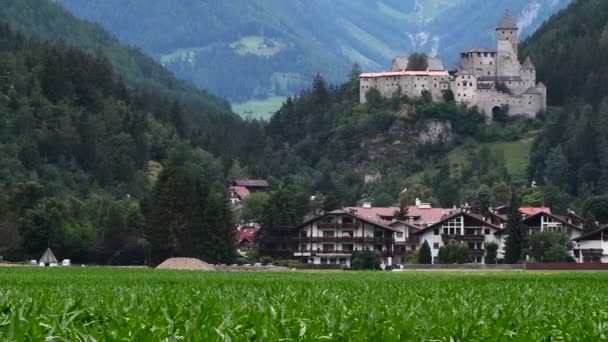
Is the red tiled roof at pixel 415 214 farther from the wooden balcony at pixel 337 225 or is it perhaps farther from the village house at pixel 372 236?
the wooden balcony at pixel 337 225

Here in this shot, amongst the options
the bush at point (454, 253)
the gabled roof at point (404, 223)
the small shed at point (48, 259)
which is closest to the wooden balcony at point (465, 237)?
the gabled roof at point (404, 223)

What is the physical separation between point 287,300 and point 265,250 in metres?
114

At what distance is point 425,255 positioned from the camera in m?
130

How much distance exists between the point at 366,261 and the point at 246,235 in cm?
3545

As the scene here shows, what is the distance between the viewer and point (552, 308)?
88.3 feet

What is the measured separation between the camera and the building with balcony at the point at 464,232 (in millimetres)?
140250

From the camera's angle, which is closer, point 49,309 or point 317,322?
point 317,322

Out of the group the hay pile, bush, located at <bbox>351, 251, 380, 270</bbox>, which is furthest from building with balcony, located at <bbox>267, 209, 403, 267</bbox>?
the hay pile

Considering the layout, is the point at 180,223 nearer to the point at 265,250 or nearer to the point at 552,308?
the point at 265,250

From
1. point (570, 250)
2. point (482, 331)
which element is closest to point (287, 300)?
point (482, 331)

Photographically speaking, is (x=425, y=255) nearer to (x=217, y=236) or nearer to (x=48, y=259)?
(x=217, y=236)

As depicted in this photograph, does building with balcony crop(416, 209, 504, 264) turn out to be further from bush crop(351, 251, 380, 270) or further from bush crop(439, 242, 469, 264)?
bush crop(351, 251, 380, 270)

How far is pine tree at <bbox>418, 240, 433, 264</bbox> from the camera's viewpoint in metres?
129

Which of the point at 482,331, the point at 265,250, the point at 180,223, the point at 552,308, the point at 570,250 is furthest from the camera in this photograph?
the point at 265,250
